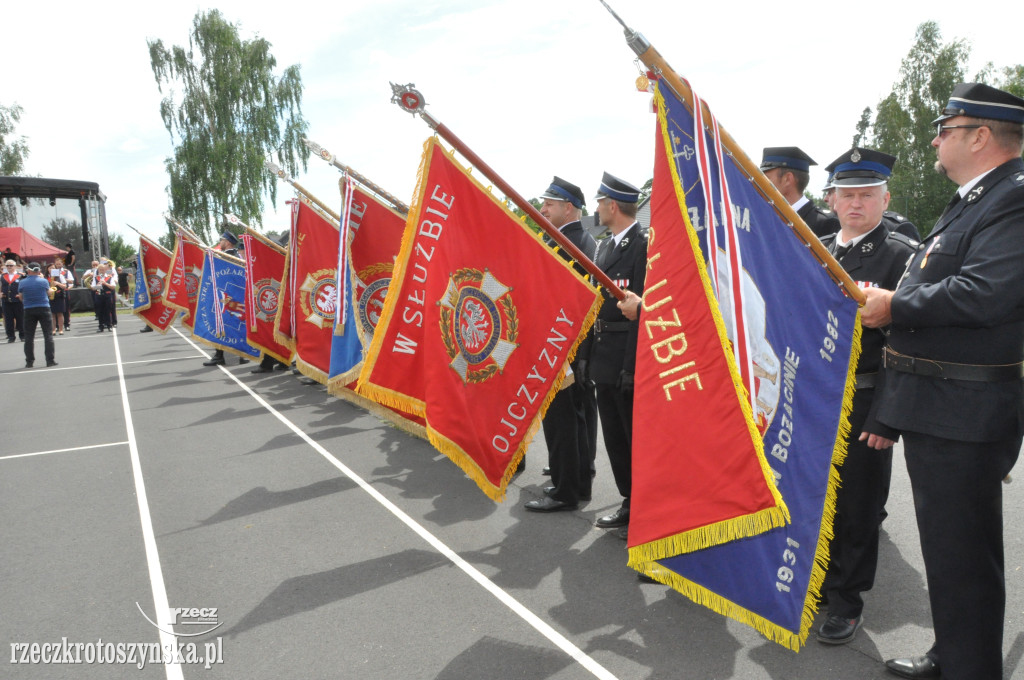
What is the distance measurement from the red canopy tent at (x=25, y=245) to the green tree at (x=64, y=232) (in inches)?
14.8

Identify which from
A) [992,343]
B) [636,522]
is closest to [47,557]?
[636,522]

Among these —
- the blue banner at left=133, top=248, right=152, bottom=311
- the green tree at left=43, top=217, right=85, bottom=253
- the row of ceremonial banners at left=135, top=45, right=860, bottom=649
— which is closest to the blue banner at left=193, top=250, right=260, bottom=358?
the blue banner at left=133, top=248, right=152, bottom=311

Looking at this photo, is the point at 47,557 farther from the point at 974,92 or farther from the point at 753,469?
the point at 974,92

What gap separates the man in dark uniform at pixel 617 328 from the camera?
428 cm

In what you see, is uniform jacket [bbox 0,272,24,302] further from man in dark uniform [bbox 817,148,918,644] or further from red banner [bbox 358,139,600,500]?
man in dark uniform [bbox 817,148,918,644]

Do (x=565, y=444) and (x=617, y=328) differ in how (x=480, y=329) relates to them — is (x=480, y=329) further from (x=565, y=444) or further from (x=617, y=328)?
(x=565, y=444)

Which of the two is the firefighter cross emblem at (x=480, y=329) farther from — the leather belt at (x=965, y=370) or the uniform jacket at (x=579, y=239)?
the leather belt at (x=965, y=370)

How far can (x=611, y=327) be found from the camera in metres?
4.38

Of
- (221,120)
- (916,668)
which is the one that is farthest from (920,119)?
(916,668)

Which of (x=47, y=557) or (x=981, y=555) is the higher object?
(x=981, y=555)

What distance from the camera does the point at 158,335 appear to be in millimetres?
20250

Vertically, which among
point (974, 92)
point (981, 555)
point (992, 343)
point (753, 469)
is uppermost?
point (974, 92)

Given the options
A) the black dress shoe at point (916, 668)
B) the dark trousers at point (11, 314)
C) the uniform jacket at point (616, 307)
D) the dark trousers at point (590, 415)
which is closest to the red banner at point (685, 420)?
the black dress shoe at point (916, 668)

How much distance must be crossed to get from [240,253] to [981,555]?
13.1 metres
